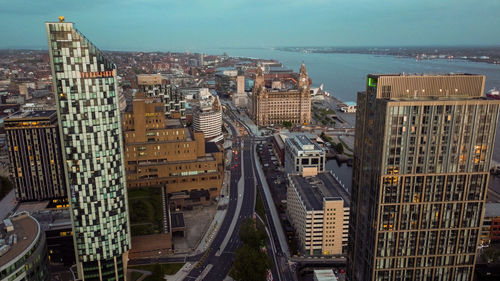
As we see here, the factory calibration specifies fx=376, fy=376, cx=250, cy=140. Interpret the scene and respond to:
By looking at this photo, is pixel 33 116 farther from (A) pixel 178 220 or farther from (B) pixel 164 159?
(A) pixel 178 220

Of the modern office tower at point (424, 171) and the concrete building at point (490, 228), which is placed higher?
the modern office tower at point (424, 171)

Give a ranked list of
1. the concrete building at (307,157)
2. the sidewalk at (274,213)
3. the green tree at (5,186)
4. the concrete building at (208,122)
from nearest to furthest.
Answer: the sidewalk at (274,213), the concrete building at (307,157), the green tree at (5,186), the concrete building at (208,122)

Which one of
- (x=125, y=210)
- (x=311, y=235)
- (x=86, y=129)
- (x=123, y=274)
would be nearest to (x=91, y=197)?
(x=125, y=210)

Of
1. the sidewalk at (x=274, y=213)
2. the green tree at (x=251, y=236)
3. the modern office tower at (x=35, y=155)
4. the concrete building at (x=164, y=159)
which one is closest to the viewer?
the green tree at (x=251, y=236)

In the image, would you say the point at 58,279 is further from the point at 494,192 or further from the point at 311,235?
the point at 494,192

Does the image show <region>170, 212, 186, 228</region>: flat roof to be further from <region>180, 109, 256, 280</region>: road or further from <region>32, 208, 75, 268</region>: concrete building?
<region>32, 208, 75, 268</region>: concrete building

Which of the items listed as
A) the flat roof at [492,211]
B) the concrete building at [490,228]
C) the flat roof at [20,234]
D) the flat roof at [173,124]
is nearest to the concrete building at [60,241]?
the flat roof at [20,234]

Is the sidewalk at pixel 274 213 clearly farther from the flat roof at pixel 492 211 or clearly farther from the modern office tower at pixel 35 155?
the modern office tower at pixel 35 155

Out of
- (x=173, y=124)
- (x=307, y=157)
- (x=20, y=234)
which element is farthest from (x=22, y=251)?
(x=307, y=157)
